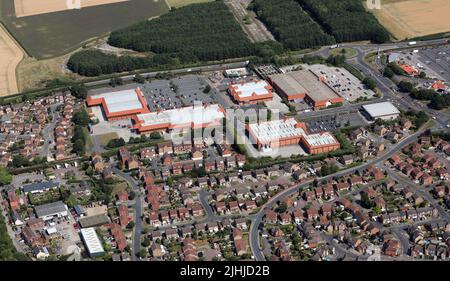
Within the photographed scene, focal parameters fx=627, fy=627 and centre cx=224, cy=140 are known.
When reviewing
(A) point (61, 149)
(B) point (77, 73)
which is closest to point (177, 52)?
(B) point (77, 73)

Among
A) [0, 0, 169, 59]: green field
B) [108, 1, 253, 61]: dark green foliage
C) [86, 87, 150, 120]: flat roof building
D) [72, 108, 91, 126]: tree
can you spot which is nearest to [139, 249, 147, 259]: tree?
[72, 108, 91, 126]: tree

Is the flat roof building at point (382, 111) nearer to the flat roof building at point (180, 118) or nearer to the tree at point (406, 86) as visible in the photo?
the tree at point (406, 86)

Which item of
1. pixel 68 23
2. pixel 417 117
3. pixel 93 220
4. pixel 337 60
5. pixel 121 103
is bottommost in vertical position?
pixel 417 117

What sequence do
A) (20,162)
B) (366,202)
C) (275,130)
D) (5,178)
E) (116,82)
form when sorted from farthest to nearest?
(116,82), (275,130), (20,162), (5,178), (366,202)

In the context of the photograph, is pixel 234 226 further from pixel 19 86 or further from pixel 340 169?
pixel 19 86

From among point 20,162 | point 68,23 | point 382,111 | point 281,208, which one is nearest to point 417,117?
point 382,111

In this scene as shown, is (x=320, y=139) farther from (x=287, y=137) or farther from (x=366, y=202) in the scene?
(x=366, y=202)

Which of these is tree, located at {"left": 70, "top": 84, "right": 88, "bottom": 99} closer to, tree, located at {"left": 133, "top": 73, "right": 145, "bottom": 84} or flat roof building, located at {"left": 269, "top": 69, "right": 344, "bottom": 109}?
→ tree, located at {"left": 133, "top": 73, "right": 145, "bottom": 84}

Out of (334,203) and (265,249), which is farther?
(334,203)
